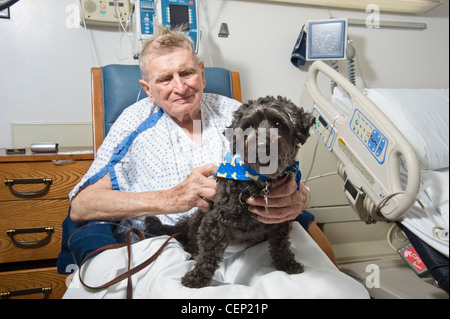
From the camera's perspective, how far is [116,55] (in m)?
1.40

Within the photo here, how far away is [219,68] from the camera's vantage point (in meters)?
1.32

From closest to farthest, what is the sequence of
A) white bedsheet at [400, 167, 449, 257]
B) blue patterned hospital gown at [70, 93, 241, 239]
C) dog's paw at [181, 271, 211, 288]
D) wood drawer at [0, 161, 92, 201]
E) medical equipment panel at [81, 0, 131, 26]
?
1. white bedsheet at [400, 167, 449, 257]
2. dog's paw at [181, 271, 211, 288]
3. blue patterned hospital gown at [70, 93, 241, 239]
4. wood drawer at [0, 161, 92, 201]
5. medical equipment panel at [81, 0, 131, 26]

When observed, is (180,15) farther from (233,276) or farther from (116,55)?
(233,276)

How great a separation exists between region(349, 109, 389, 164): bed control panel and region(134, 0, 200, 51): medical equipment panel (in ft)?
2.79

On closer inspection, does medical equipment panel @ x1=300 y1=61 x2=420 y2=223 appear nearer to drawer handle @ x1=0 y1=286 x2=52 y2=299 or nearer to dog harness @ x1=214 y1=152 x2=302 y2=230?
dog harness @ x1=214 y1=152 x2=302 y2=230

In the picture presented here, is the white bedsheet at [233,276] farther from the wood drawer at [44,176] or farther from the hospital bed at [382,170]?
the wood drawer at [44,176]

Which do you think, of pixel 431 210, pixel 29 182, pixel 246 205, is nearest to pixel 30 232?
pixel 29 182

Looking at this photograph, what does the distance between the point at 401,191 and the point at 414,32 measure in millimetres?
396

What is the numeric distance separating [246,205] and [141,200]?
0.34 m

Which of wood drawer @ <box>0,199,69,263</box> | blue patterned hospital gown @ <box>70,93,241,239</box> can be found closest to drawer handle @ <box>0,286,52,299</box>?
wood drawer @ <box>0,199,69,263</box>

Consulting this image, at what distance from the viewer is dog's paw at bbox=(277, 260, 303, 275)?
27.0 inches

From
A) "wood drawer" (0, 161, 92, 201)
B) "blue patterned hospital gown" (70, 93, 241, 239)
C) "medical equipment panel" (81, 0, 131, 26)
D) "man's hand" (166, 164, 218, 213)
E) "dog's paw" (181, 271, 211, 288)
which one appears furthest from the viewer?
"medical equipment panel" (81, 0, 131, 26)

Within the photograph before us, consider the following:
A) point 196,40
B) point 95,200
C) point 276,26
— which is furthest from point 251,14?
point 95,200

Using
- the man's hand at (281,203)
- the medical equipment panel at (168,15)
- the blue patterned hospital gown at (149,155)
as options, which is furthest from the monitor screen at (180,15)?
the man's hand at (281,203)
